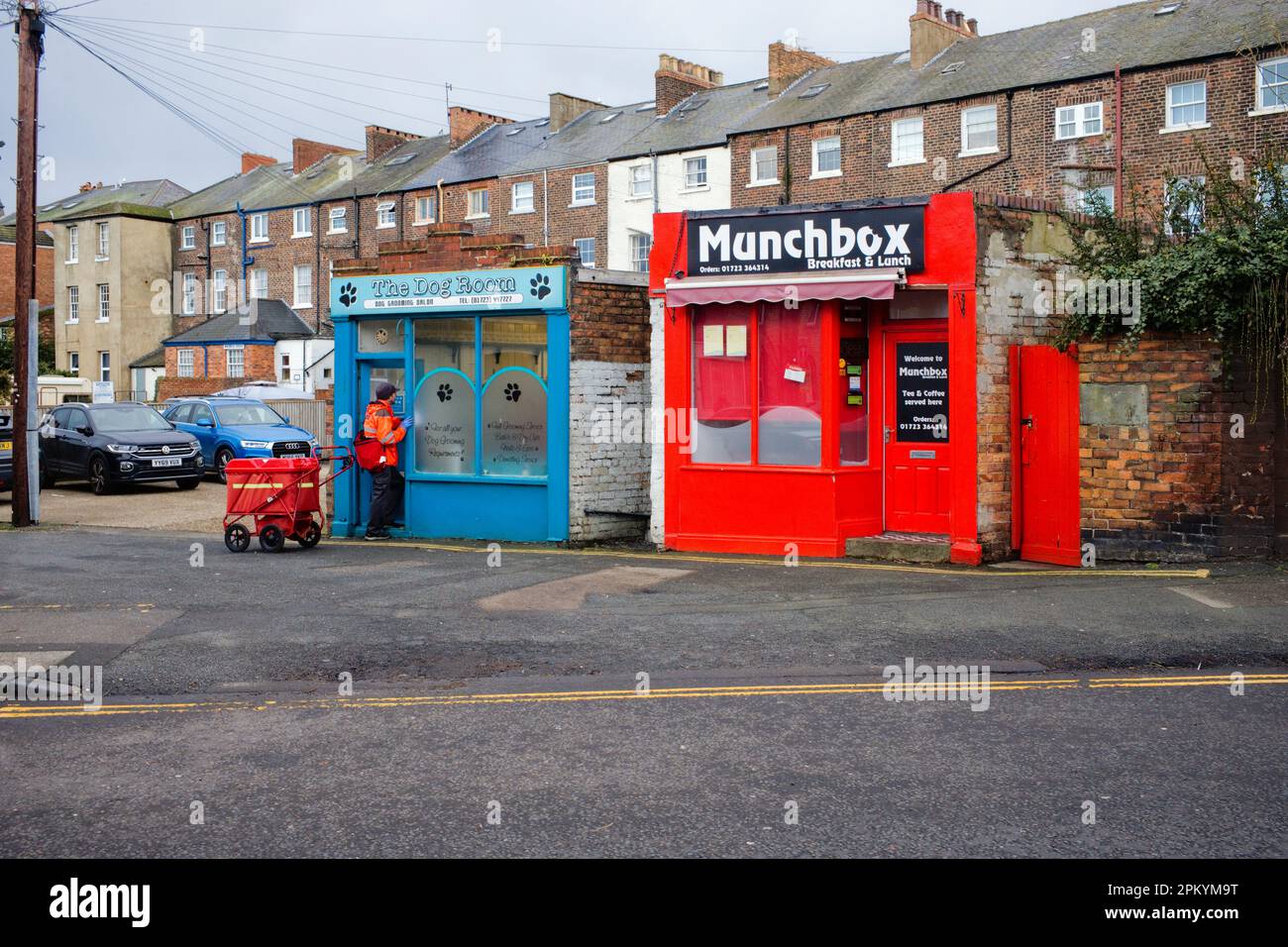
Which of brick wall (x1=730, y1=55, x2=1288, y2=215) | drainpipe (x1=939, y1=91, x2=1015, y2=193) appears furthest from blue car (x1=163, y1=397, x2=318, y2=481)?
drainpipe (x1=939, y1=91, x2=1015, y2=193)

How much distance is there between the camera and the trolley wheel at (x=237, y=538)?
14000mm

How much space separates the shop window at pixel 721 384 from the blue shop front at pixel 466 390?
1607 mm

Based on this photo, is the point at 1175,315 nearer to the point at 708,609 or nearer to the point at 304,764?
the point at 708,609

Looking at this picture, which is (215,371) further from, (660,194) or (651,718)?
(651,718)

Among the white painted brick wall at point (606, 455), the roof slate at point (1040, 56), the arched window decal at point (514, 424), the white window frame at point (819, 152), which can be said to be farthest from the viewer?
the white window frame at point (819, 152)

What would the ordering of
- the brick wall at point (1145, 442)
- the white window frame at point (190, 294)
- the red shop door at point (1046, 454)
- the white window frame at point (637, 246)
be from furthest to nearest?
the white window frame at point (190, 294)
the white window frame at point (637, 246)
the red shop door at point (1046, 454)
the brick wall at point (1145, 442)

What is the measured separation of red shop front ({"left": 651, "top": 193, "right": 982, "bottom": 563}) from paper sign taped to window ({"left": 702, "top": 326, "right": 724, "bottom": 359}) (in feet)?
0.05

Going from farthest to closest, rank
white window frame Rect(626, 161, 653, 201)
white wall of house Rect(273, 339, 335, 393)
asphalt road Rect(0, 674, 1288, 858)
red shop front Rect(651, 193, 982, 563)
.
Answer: white wall of house Rect(273, 339, 335, 393), white window frame Rect(626, 161, 653, 201), red shop front Rect(651, 193, 982, 563), asphalt road Rect(0, 674, 1288, 858)

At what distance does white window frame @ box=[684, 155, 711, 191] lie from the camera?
41719 millimetres

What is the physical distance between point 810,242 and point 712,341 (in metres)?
1.59

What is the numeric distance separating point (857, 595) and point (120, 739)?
6290 millimetres

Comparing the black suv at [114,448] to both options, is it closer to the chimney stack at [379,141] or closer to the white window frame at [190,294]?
the chimney stack at [379,141]

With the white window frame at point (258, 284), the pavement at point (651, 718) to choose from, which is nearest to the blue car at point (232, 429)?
the pavement at point (651, 718)

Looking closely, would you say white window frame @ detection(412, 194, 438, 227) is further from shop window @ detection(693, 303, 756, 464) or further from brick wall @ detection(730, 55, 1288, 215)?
shop window @ detection(693, 303, 756, 464)
